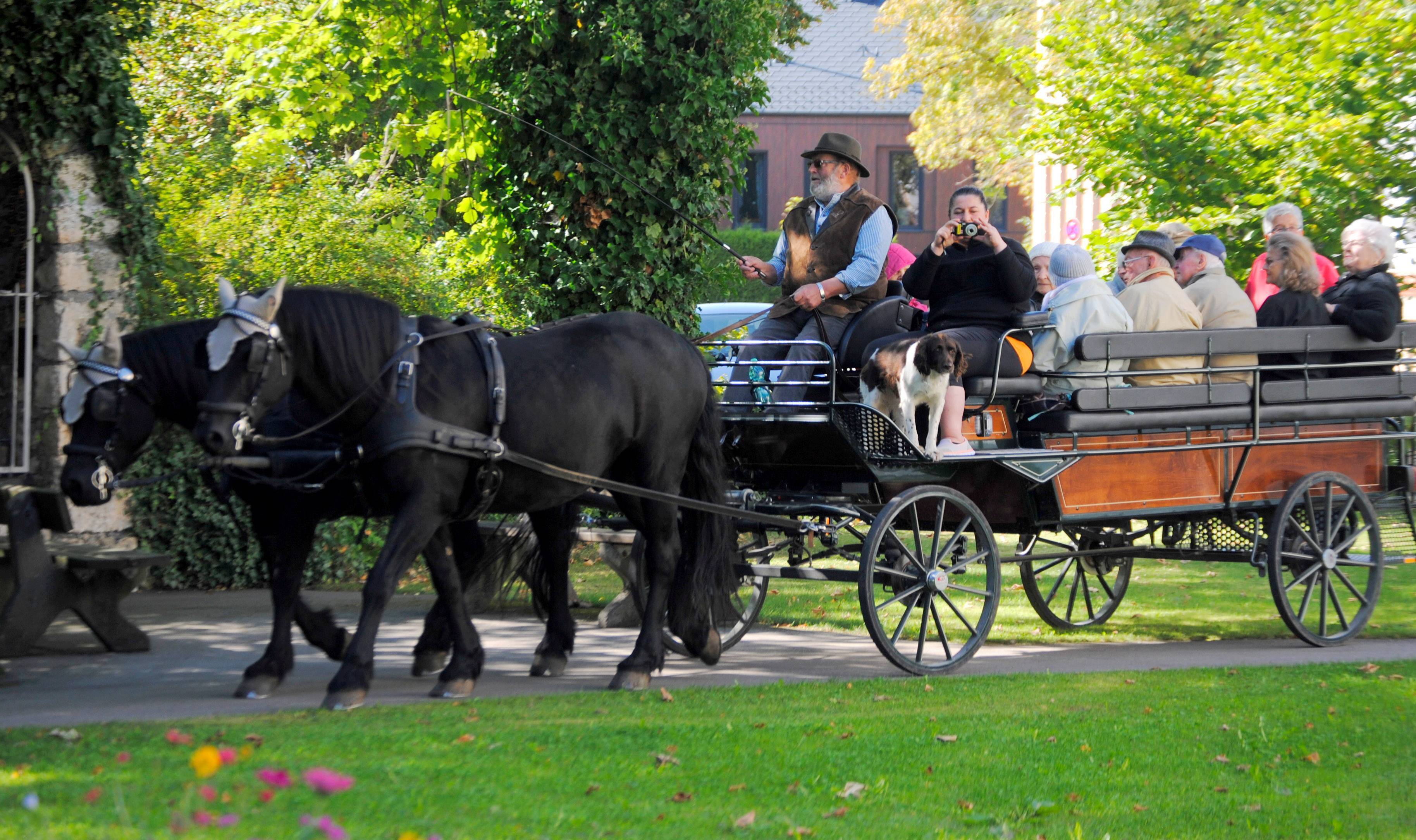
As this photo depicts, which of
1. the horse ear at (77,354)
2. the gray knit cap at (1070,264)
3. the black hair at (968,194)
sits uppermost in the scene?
the black hair at (968,194)

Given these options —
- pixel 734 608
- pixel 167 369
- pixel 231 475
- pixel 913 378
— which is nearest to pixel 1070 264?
pixel 913 378

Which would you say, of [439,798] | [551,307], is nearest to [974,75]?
[551,307]

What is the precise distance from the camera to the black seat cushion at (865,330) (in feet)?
25.6

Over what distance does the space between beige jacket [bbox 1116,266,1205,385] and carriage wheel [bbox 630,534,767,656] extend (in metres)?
2.41

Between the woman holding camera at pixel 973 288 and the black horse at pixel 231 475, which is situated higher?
the woman holding camera at pixel 973 288

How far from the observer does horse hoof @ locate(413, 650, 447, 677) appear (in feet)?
23.2

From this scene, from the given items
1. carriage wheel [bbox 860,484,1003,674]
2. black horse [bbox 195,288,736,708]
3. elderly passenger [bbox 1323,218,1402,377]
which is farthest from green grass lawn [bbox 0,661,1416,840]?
elderly passenger [bbox 1323,218,1402,377]

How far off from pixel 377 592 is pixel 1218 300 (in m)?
5.35

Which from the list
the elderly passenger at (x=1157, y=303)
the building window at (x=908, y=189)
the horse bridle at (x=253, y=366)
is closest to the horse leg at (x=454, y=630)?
the horse bridle at (x=253, y=366)

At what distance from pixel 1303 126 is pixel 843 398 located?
622cm

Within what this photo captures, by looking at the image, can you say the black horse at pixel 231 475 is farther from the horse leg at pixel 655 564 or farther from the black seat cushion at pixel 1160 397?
the black seat cushion at pixel 1160 397

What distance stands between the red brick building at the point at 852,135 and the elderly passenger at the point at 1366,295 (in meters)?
30.7

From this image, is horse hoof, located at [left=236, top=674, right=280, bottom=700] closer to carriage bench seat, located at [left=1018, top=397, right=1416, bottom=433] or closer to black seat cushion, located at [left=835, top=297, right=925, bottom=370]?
black seat cushion, located at [left=835, top=297, right=925, bottom=370]

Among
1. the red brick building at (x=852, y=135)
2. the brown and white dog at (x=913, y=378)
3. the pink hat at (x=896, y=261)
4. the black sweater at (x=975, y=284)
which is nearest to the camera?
the brown and white dog at (x=913, y=378)
